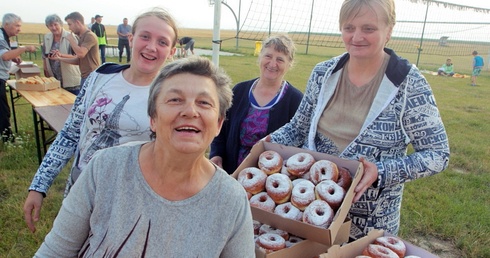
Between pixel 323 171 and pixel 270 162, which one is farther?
pixel 270 162

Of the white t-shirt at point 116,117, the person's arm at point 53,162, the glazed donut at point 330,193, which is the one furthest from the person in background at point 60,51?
the glazed donut at point 330,193

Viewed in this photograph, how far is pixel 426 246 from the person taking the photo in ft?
12.1

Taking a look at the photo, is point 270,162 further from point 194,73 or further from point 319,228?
point 194,73

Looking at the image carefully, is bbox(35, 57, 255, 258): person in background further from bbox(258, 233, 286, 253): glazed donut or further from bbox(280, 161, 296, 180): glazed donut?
bbox(280, 161, 296, 180): glazed donut

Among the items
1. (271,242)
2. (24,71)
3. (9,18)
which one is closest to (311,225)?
(271,242)

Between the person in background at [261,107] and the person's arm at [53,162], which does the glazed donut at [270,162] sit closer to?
the person in background at [261,107]

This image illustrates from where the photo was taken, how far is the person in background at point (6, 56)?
18.6 ft

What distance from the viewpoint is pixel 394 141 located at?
6.29 ft

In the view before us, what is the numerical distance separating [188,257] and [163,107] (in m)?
0.55

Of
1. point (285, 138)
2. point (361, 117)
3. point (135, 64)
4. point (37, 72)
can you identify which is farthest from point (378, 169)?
point (37, 72)

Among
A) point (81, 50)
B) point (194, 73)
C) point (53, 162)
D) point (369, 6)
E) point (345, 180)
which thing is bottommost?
point (53, 162)

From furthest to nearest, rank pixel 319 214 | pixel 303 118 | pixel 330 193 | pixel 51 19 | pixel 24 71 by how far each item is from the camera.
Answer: pixel 24 71, pixel 51 19, pixel 303 118, pixel 330 193, pixel 319 214

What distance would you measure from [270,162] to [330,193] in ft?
1.27

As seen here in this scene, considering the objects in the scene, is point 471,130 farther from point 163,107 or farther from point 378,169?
point 163,107
